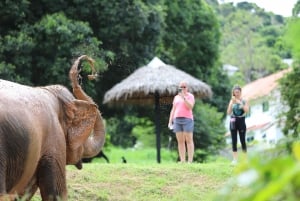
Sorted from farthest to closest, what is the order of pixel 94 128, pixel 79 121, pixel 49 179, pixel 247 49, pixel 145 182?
1. pixel 247 49
2. pixel 145 182
3. pixel 94 128
4. pixel 79 121
5. pixel 49 179

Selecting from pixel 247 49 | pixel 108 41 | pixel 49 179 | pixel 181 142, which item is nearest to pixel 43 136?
pixel 49 179

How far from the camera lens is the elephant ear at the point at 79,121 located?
6.47 metres

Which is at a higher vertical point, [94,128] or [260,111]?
[94,128]

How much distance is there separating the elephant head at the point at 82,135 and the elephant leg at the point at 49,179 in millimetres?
650

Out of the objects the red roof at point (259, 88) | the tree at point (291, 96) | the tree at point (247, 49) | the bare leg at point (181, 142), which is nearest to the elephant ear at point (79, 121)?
the bare leg at point (181, 142)

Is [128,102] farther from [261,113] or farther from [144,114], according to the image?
[261,113]

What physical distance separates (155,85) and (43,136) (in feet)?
40.7

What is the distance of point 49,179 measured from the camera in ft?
18.9

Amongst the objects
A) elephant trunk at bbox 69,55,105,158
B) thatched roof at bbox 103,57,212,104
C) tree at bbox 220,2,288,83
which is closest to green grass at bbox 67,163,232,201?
elephant trunk at bbox 69,55,105,158

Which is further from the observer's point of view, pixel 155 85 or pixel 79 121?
pixel 155 85

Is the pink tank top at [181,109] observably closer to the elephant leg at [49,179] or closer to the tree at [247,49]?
the elephant leg at [49,179]

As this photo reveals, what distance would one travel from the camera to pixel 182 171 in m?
10.8

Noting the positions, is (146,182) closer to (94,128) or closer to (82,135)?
(94,128)

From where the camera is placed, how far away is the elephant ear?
21.2 feet
